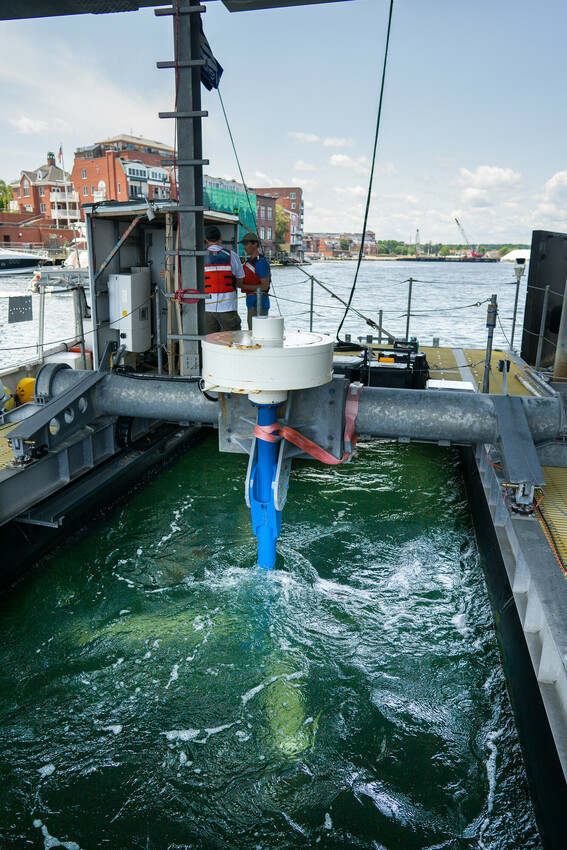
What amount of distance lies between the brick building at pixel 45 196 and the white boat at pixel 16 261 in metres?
17.7

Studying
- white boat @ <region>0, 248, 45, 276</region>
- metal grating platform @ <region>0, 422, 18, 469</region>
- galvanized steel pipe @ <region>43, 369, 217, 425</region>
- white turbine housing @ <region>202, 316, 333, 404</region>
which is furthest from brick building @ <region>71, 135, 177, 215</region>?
white turbine housing @ <region>202, 316, 333, 404</region>

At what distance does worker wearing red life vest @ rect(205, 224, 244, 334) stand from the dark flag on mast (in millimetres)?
1634

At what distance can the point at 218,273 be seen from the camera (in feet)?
26.4

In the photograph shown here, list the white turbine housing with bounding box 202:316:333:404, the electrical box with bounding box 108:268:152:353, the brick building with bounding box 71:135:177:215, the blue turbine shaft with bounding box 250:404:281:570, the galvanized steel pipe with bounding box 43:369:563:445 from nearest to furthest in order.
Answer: the white turbine housing with bounding box 202:316:333:404 < the blue turbine shaft with bounding box 250:404:281:570 < the galvanized steel pipe with bounding box 43:369:563:445 < the electrical box with bounding box 108:268:152:353 < the brick building with bounding box 71:135:177:215

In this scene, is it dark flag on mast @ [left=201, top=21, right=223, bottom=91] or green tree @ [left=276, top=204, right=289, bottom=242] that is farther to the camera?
green tree @ [left=276, top=204, right=289, bottom=242]

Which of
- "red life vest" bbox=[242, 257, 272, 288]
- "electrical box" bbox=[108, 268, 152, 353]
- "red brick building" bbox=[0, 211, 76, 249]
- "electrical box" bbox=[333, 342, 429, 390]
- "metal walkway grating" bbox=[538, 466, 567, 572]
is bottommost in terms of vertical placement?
"metal walkway grating" bbox=[538, 466, 567, 572]

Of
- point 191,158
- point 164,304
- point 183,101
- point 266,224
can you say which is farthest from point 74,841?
point 266,224

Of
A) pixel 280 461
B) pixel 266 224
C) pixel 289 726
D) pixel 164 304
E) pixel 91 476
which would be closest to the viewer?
pixel 289 726

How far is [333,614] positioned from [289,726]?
5.10 feet

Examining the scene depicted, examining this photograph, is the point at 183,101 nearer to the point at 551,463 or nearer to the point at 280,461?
the point at 280,461

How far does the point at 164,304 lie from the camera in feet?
35.9

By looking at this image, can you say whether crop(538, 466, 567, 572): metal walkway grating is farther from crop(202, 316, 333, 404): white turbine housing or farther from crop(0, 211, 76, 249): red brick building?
crop(0, 211, 76, 249): red brick building

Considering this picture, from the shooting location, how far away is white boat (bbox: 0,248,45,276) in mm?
51000

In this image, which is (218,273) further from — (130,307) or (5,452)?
(5,452)
